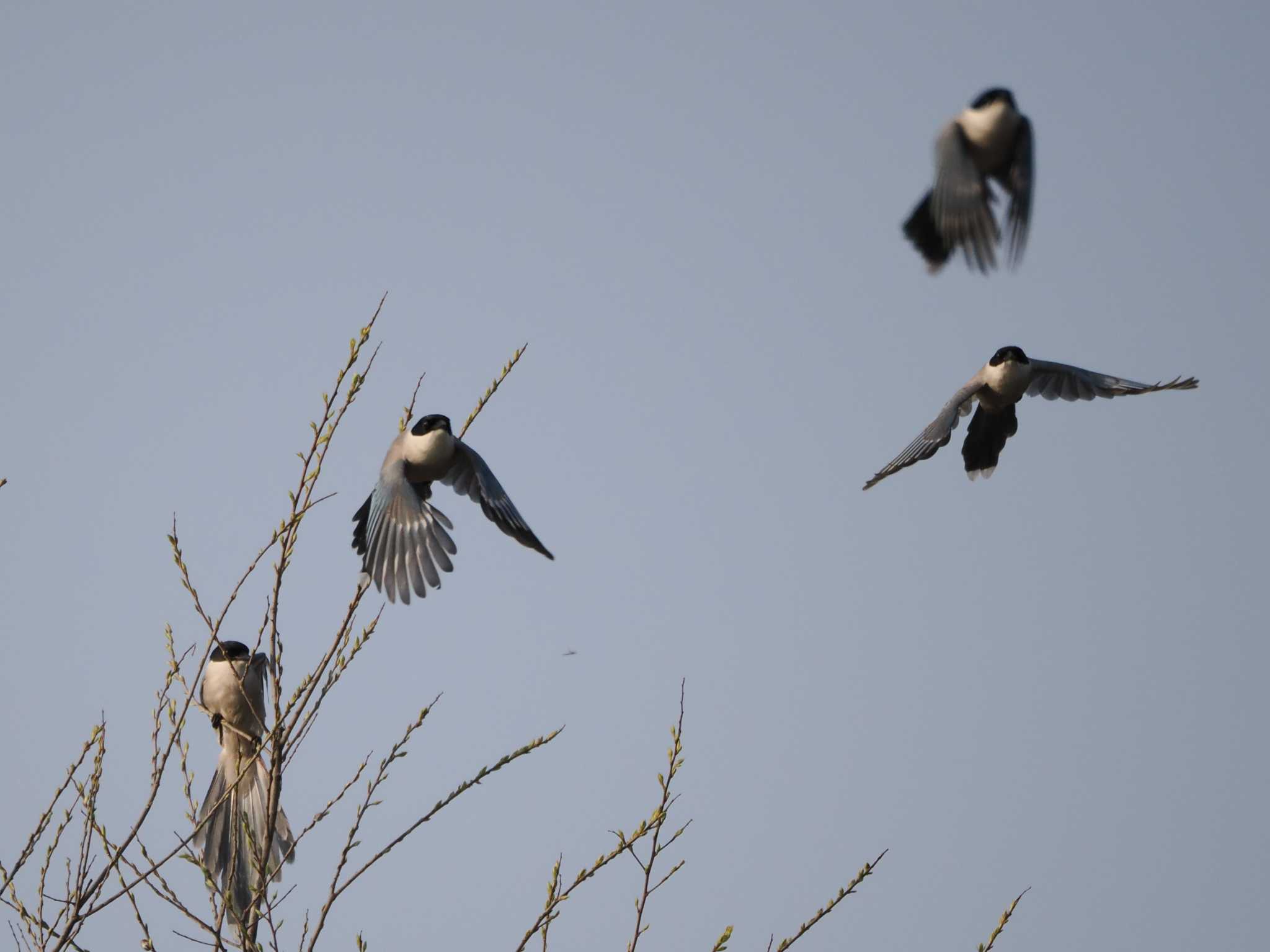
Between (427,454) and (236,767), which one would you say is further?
(236,767)

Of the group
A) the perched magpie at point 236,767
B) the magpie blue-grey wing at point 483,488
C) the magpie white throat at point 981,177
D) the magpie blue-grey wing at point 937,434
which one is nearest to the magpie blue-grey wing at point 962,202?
the magpie white throat at point 981,177

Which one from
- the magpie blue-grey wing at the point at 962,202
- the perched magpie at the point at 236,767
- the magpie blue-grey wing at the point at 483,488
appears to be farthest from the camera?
the magpie blue-grey wing at the point at 483,488

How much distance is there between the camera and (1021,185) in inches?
129

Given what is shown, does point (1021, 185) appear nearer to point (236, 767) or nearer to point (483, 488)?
point (483, 488)

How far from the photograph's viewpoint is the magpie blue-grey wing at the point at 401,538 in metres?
4.78

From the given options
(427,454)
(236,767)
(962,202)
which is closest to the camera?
(962,202)

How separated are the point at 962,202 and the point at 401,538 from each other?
8.13ft

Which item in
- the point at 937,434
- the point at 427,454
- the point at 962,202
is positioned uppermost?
the point at 427,454

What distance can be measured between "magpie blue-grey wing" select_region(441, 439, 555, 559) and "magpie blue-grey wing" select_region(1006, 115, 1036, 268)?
2.37 m

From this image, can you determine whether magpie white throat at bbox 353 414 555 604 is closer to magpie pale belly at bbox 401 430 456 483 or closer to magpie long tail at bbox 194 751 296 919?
magpie pale belly at bbox 401 430 456 483

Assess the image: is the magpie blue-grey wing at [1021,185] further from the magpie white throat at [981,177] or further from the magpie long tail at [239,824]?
the magpie long tail at [239,824]

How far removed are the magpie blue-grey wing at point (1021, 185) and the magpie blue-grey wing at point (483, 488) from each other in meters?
2.37

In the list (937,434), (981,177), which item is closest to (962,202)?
(981,177)

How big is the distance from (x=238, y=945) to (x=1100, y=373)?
427 cm
